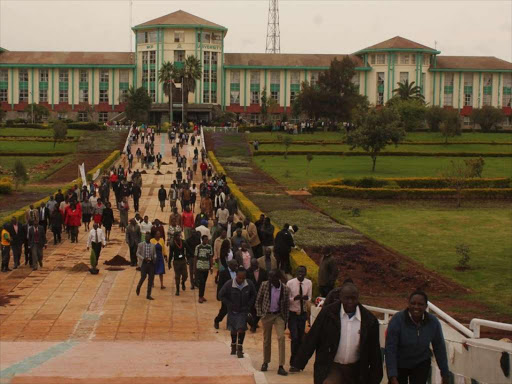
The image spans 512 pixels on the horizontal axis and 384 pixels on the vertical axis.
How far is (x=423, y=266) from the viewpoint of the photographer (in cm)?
2147

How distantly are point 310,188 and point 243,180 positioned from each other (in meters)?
5.67

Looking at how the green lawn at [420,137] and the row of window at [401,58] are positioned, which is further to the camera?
the row of window at [401,58]

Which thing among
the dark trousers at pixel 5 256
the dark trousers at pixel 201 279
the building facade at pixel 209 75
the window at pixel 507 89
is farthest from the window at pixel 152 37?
the dark trousers at pixel 201 279

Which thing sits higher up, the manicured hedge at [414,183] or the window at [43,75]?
the window at [43,75]

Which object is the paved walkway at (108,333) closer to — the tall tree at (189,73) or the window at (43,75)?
the tall tree at (189,73)

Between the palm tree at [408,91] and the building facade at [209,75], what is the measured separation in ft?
16.2

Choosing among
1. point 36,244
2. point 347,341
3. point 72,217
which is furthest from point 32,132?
point 347,341

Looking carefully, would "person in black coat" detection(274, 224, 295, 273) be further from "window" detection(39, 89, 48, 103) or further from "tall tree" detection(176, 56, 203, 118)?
"window" detection(39, 89, 48, 103)

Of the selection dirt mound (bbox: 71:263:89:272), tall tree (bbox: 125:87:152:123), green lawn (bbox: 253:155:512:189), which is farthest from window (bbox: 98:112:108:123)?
dirt mound (bbox: 71:263:89:272)

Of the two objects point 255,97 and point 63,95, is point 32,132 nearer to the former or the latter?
point 63,95

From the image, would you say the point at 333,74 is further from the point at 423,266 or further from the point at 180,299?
the point at 180,299

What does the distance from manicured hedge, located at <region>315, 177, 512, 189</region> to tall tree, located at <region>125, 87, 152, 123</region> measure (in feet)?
143

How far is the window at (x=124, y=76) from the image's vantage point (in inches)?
3669

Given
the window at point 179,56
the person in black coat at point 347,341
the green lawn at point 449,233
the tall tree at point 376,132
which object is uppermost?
the window at point 179,56
